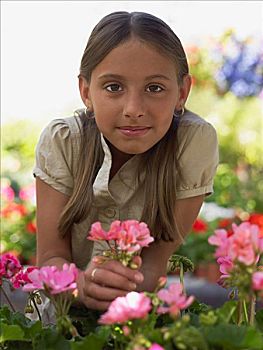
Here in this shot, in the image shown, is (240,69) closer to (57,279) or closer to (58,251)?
(58,251)

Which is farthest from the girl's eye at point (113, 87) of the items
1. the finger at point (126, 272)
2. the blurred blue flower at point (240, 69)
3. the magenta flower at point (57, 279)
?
the blurred blue flower at point (240, 69)

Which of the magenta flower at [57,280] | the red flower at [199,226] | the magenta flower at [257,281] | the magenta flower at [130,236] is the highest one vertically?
the magenta flower at [130,236]

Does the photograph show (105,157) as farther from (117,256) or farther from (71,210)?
(117,256)

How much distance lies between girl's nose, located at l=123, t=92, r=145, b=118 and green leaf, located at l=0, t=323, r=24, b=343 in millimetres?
526

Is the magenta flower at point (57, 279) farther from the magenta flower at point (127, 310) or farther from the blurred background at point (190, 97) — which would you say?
the blurred background at point (190, 97)

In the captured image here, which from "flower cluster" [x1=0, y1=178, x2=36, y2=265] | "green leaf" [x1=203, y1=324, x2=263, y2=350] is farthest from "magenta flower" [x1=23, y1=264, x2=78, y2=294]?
"flower cluster" [x1=0, y1=178, x2=36, y2=265]

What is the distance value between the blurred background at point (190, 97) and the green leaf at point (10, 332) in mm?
4139

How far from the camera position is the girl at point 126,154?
5.99ft

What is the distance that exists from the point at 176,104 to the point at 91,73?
0.63ft

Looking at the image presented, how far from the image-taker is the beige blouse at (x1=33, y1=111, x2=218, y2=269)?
81.7 inches

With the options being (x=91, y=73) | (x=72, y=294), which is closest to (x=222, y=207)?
(x=91, y=73)

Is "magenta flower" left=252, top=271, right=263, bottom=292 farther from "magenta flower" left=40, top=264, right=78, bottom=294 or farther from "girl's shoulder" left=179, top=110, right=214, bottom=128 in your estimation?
"girl's shoulder" left=179, top=110, right=214, bottom=128

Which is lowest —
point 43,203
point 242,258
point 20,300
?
point 20,300

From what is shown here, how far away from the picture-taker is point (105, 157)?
6.68 feet
